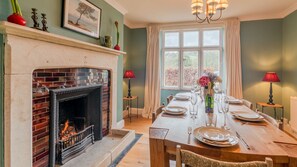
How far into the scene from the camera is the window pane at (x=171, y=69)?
15.5 ft

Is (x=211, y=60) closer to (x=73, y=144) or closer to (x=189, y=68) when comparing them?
(x=189, y=68)

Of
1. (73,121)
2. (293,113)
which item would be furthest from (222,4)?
(293,113)

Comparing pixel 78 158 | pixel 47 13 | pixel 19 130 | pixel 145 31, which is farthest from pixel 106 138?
pixel 145 31

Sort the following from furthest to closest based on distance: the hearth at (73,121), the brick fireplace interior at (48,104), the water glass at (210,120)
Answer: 1. the hearth at (73,121)
2. the brick fireplace interior at (48,104)
3. the water glass at (210,120)

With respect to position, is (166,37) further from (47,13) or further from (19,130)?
(19,130)

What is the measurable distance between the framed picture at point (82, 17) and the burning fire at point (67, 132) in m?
1.39

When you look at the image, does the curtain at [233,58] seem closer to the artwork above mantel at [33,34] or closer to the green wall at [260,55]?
the green wall at [260,55]

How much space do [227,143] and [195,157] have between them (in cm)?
37

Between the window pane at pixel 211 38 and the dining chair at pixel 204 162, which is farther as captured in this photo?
the window pane at pixel 211 38

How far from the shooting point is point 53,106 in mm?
1913

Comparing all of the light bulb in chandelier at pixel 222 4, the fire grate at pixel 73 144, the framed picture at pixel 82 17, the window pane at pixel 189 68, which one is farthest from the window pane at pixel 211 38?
the fire grate at pixel 73 144

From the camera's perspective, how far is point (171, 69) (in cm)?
477

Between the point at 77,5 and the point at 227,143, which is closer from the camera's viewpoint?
the point at 227,143

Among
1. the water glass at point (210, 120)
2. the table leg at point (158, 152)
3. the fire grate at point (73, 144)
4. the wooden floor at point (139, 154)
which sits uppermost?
the water glass at point (210, 120)
